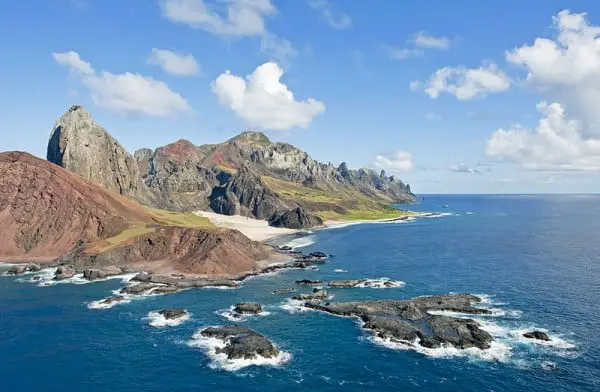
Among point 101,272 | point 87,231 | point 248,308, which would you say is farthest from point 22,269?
point 248,308

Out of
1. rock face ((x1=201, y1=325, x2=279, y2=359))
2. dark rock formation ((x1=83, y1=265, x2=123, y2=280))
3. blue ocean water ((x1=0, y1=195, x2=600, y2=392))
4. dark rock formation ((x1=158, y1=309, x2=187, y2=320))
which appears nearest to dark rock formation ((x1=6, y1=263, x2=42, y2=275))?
blue ocean water ((x1=0, y1=195, x2=600, y2=392))

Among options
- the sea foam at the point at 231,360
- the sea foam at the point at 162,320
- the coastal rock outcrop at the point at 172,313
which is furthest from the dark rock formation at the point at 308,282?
the sea foam at the point at 231,360

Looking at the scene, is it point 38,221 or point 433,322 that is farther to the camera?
point 38,221

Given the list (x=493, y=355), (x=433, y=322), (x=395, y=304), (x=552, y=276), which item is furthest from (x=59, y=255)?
(x=552, y=276)

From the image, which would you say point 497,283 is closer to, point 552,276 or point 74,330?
point 552,276

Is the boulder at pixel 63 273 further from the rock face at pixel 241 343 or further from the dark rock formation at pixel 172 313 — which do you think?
the rock face at pixel 241 343

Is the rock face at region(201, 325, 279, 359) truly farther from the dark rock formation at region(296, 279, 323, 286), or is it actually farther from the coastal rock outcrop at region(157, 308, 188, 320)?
the dark rock formation at region(296, 279, 323, 286)
